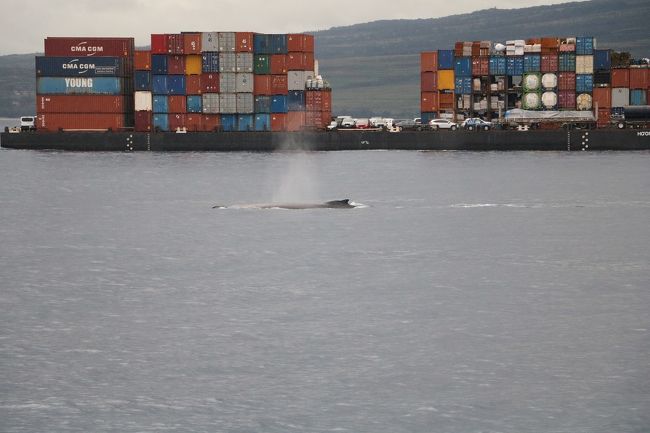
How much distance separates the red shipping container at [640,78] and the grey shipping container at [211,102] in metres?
55.1

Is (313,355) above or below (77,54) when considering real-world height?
below

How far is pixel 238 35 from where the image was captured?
16125cm

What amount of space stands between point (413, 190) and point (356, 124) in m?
94.9

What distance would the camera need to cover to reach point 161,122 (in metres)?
168

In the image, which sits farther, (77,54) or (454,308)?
(77,54)

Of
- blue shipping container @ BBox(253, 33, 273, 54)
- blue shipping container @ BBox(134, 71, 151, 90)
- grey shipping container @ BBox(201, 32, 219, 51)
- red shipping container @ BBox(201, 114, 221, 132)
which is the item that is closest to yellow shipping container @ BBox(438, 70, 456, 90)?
blue shipping container @ BBox(253, 33, 273, 54)

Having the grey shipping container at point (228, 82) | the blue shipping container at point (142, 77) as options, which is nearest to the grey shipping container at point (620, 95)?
the grey shipping container at point (228, 82)

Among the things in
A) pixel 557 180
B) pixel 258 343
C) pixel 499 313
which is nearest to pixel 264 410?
pixel 258 343

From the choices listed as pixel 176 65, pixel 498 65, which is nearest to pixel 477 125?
pixel 498 65

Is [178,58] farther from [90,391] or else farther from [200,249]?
[90,391]

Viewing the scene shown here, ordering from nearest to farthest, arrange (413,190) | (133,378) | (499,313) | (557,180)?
(133,378), (499,313), (413,190), (557,180)

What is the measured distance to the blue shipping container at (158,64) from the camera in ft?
533

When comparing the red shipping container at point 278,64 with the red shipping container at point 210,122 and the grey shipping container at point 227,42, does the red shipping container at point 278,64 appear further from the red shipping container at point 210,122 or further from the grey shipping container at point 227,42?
the red shipping container at point 210,122

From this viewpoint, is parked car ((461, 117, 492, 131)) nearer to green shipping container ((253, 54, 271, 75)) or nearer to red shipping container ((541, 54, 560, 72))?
red shipping container ((541, 54, 560, 72))
